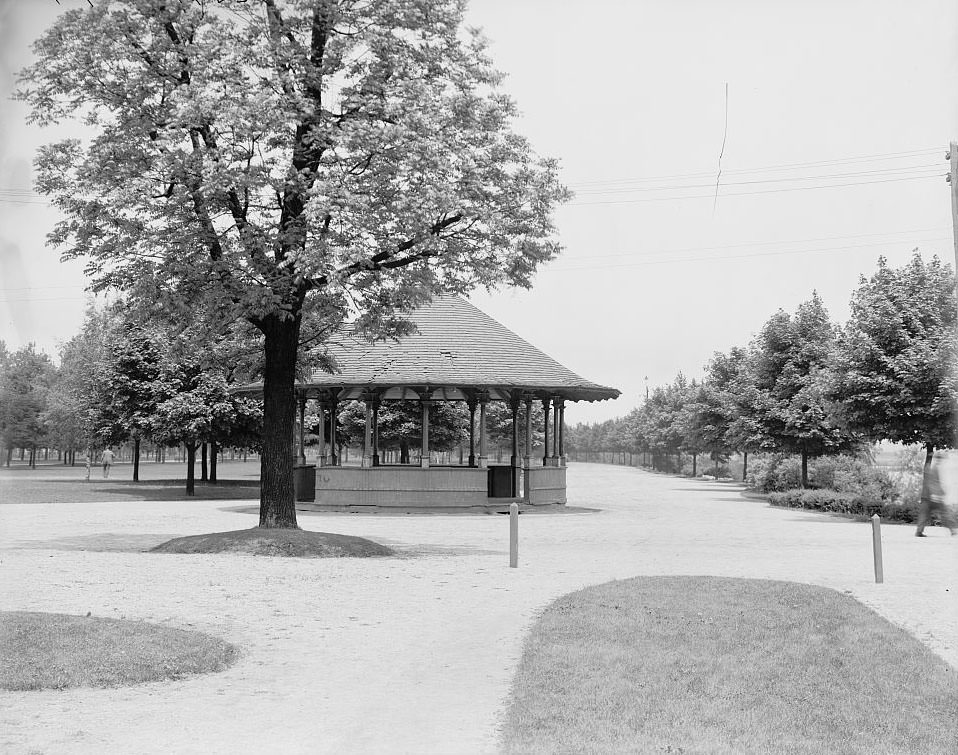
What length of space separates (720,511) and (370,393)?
1212cm

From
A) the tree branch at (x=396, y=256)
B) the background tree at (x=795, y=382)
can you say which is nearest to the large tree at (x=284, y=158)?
the tree branch at (x=396, y=256)

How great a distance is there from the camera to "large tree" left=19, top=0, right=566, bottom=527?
1720cm

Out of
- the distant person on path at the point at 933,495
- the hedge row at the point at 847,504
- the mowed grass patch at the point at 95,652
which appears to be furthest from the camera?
the hedge row at the point at 847,504

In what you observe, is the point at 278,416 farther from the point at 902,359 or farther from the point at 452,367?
the point at 902,359

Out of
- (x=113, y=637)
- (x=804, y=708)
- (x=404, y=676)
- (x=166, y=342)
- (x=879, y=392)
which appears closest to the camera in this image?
(x=804, y=708)

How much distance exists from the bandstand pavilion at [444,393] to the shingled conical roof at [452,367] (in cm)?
3

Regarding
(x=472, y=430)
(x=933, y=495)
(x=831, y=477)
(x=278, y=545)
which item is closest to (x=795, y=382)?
(x=831, y=477)

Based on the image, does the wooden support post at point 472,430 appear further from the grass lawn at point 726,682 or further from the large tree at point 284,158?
the grass lawn at point 726,682

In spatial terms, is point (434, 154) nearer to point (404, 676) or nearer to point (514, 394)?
point (404, 676)

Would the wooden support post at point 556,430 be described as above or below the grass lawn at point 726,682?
above

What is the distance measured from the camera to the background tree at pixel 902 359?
91.9 ft

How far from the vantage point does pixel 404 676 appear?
29.3ft

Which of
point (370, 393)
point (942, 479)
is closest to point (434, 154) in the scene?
point (942, 479)

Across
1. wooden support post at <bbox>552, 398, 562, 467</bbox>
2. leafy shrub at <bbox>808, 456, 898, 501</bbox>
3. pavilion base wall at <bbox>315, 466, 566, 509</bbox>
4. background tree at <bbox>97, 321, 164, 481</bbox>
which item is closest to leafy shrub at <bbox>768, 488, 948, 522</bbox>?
leafy shrub at <bbox>808, 456, 898, 501</bbox>
